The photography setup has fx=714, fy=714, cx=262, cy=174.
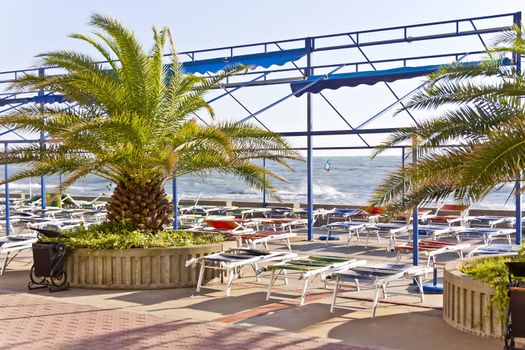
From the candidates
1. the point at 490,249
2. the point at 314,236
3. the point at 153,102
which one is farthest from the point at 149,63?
the point at 314,236

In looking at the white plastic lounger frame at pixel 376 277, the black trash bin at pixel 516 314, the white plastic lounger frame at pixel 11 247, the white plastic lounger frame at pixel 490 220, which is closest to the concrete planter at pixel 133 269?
the white plastic lounger frame at pixel 11 247

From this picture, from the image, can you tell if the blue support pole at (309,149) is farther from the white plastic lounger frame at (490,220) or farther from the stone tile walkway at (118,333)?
the stone tile walkway at (118,333)

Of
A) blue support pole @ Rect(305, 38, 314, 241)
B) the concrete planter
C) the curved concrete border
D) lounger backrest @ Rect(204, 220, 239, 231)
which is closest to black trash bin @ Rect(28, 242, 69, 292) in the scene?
the concrete planter

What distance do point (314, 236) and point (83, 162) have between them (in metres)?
7.35

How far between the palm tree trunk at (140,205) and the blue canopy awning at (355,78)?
14.7 feet

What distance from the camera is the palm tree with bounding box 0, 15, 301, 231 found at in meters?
9.77

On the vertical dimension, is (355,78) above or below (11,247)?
above

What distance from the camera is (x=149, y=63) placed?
34.4ft

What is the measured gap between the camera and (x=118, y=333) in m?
6.77

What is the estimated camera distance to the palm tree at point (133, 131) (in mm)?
9766

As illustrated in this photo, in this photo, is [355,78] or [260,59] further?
[260,59]

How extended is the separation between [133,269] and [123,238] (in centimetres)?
49

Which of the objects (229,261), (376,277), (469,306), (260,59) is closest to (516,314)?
(469,306)

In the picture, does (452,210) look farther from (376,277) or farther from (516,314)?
(516,314)
